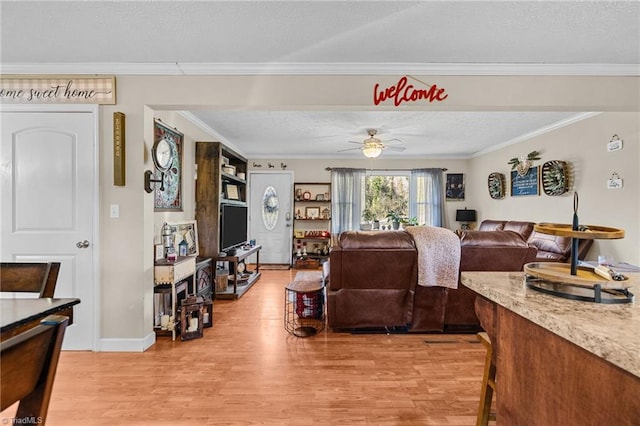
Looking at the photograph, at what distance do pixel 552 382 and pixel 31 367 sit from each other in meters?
1.37

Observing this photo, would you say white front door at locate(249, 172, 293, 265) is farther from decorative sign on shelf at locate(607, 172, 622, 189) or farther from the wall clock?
decorative sign on shelf at locate(607, 172, 622, 189)

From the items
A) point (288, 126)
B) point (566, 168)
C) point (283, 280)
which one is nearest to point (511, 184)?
point (566, 168)

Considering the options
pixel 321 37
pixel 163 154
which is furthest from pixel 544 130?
pixel 163 154

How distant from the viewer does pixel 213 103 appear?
2635 millimetres

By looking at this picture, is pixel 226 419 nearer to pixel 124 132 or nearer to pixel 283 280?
pixel 124 132

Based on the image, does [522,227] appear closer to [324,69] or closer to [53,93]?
[324,69]

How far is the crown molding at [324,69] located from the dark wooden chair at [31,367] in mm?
2367

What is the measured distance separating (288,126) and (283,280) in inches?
102

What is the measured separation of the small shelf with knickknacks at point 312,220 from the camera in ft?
21.5

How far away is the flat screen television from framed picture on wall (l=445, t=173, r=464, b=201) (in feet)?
14.8

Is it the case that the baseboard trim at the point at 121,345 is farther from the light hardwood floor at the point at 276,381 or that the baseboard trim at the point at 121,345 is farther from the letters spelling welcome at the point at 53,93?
the letters spelling welcome at the point at 53,93

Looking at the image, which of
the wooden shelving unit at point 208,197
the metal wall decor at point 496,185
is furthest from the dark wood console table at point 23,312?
the metal wall decor at point 496,185

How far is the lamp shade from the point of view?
6.43 metres

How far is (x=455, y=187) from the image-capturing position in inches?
267
